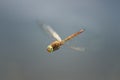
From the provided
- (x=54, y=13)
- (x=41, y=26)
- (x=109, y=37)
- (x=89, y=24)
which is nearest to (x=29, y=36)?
(x=41, y=26)

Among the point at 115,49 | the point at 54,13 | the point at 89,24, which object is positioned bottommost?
the point at 115,49

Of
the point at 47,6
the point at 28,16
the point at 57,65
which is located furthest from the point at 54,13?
the point at 57,65

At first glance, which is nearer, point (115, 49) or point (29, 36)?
point (29, 36)

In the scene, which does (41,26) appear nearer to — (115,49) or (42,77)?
(42,77)

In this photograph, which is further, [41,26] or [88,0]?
[88,0]

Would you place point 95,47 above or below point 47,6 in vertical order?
below

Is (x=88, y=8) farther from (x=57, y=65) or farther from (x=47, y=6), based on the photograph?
(x=57, y=65)
